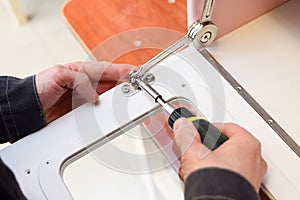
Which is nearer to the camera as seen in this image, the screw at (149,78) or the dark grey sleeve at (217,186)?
the dark grey sleeve at (217,186)

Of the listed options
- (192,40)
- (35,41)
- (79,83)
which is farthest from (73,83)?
(35,41)

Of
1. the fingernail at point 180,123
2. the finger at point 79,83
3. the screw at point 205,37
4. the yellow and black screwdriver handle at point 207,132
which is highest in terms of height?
the finger at point 79,83

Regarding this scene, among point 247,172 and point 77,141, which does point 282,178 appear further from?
point 77,141

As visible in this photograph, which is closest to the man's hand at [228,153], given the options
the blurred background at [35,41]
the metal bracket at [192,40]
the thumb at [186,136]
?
the thumb at [186,136]

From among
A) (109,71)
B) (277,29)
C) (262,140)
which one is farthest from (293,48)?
(109,71)

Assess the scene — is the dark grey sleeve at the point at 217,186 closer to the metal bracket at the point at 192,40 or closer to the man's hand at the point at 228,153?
the man's hand at the point at 228,153

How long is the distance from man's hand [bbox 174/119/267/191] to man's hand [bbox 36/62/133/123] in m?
0.14

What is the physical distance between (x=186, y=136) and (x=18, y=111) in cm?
22

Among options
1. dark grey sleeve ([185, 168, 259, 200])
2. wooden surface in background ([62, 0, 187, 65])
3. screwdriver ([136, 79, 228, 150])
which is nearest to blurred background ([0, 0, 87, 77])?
wooden surface in background ([62, 0, 187, 65])

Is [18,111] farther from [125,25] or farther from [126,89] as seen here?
[125,25]

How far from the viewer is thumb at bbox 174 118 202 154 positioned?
46 centimetres

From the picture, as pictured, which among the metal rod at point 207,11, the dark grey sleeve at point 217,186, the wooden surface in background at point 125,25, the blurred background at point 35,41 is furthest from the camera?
the blurred background at point 35,41

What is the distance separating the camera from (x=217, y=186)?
40cm

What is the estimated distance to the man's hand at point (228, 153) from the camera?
43cm
